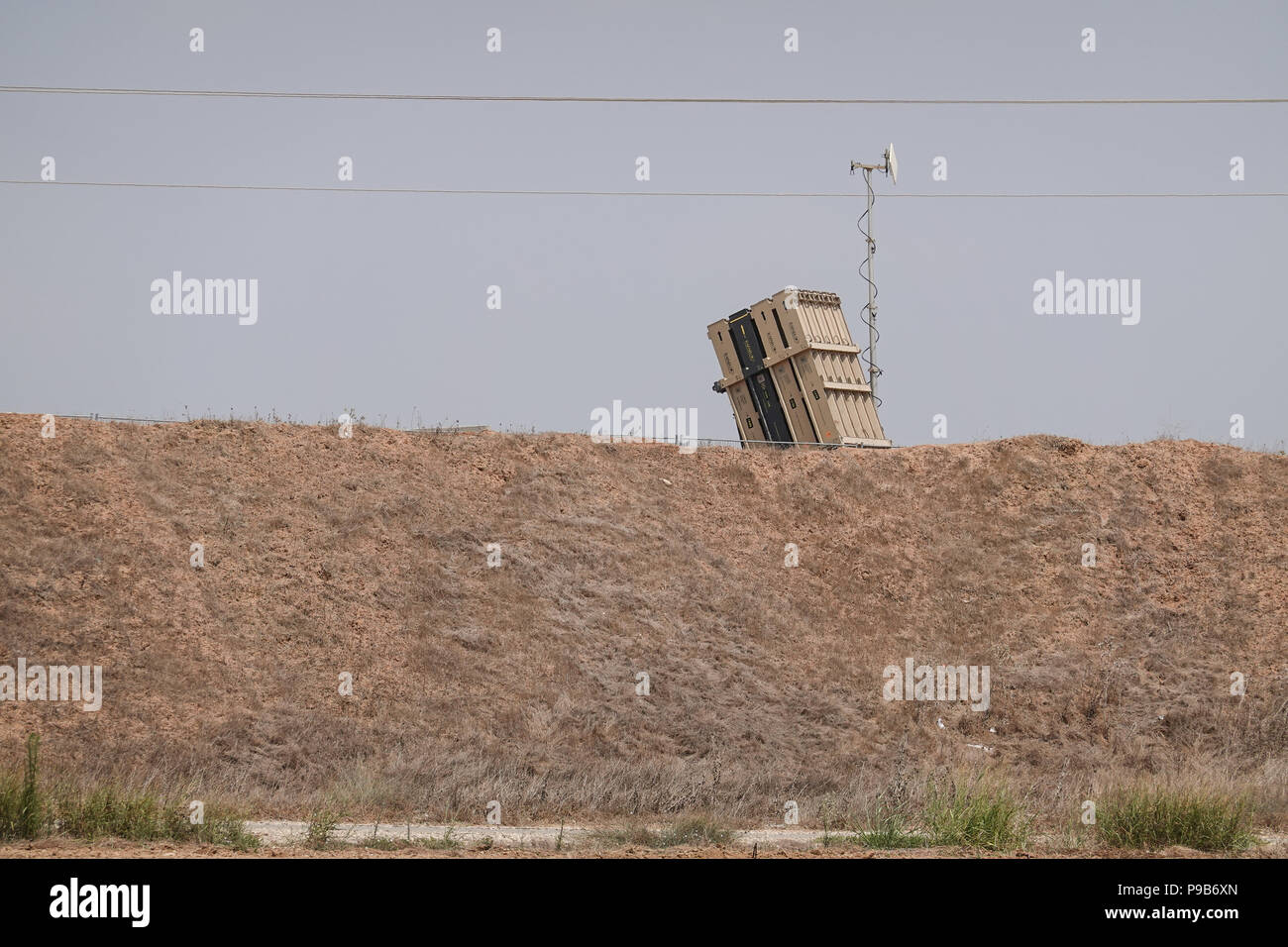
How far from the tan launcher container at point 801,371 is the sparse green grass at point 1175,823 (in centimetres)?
1390

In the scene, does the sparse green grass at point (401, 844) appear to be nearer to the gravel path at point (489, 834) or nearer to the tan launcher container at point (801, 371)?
the gravel path at point (489, 834)

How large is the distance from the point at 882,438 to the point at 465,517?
33.0ft

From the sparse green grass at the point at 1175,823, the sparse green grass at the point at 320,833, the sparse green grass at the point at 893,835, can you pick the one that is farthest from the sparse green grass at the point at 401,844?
the sparse green grass at the point at 1175,823

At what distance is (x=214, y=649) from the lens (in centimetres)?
1873

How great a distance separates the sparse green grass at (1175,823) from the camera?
1120 centimetres

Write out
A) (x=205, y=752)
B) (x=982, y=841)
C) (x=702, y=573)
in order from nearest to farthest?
(x=982, y=841)
(x=205, y=752)
(x=702, y=573)

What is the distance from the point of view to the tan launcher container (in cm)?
2423

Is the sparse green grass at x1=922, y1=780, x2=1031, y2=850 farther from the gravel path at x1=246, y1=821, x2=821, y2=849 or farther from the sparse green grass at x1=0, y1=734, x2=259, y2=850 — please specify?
the sparse green grass at x1=0, y1=734, x2=259, y2=850

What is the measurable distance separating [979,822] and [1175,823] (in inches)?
78.3

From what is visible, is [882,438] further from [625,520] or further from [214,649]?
[214,649]

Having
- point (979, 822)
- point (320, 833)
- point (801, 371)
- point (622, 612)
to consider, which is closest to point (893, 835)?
point (979, 822)

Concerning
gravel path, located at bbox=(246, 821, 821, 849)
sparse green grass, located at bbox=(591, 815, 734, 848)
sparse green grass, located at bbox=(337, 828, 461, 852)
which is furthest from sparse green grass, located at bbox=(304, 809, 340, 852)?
sparse green grass, located at bbox=(591, 815, 734, 848)
